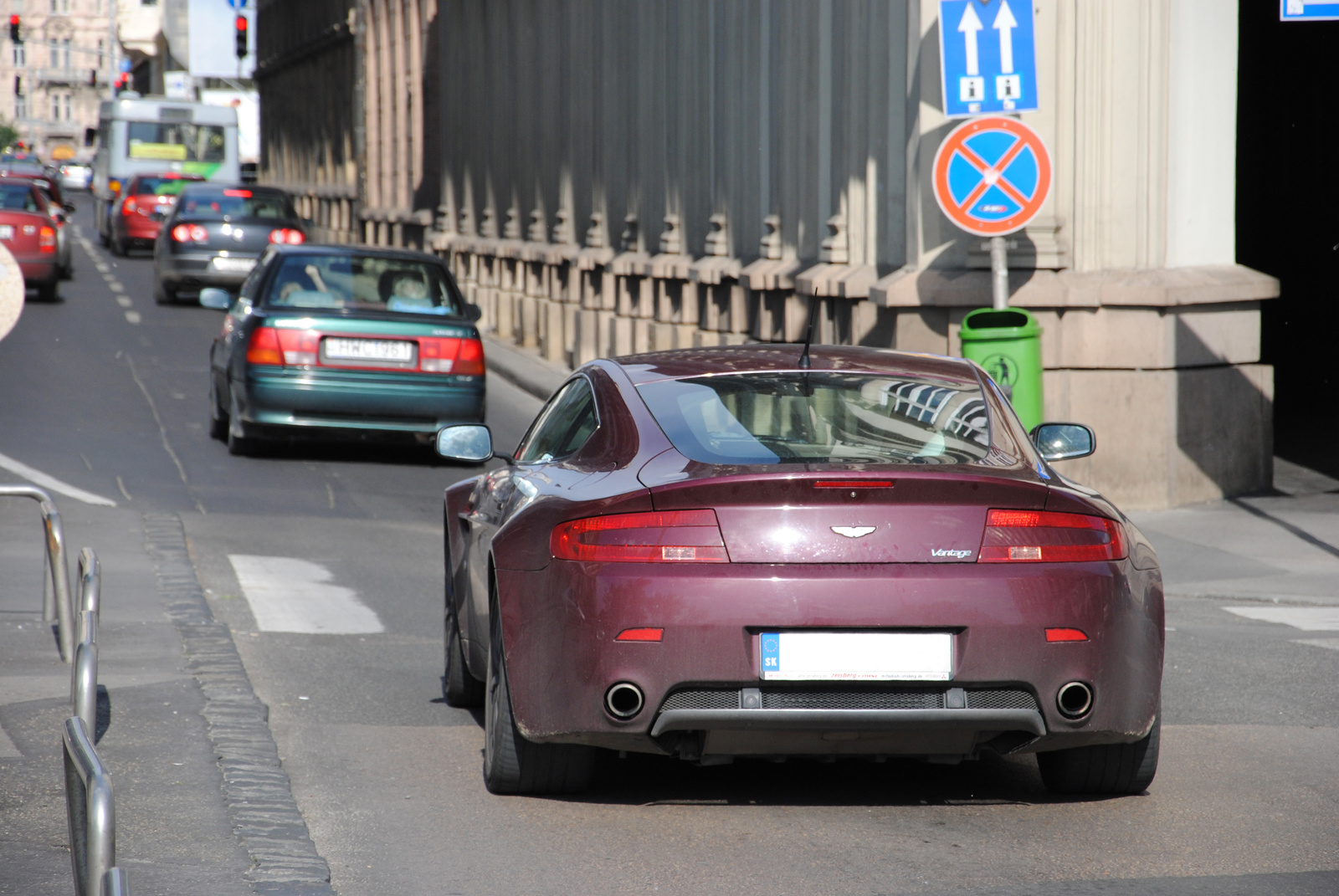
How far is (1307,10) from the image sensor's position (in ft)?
43.5

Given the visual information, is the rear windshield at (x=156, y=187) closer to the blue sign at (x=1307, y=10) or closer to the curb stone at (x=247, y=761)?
the blue sign at (x=1307, y=10)

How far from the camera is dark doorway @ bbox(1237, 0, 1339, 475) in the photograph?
78.2 ft

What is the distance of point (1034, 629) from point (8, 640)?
14.9 feet

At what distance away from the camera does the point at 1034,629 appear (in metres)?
5.35

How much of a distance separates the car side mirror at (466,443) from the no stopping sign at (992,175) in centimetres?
618

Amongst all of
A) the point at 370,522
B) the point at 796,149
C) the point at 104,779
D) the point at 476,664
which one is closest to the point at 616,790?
the point at 476,664

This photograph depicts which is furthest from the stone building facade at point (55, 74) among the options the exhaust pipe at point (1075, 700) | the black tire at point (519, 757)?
the exhaust pipe at point (1075, 700)

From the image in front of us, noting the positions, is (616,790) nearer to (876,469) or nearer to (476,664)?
(476,664)

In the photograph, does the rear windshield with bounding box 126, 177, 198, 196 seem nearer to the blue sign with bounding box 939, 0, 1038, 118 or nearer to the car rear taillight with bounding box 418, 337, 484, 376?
the car rear taillight with bounding box 418, 337, 484, 376

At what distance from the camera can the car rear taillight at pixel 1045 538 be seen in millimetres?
5371

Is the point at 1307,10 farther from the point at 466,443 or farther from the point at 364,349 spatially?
the point at 466,443

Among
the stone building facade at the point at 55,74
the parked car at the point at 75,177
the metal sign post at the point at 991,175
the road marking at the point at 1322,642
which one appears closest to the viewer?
the road marking at the point at 1322,642

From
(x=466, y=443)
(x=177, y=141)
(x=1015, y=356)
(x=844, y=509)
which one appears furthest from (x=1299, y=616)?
(x=177, y=141)

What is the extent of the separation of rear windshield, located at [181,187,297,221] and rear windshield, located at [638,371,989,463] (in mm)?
25222
